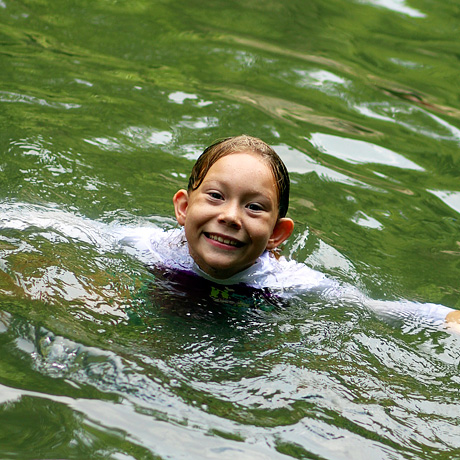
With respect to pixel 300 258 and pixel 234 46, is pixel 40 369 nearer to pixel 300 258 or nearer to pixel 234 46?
pixel 300 258

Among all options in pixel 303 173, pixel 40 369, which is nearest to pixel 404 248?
pixel 303 173

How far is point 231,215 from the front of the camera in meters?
3.61

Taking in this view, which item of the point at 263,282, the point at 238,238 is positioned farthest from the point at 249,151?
the point at 263,282

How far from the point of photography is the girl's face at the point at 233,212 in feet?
12.0

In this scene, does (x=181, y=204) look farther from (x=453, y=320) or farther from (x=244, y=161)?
(x=453, y=320)

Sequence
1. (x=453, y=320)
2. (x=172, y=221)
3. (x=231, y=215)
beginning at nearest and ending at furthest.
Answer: (x=231, y=215) < (x=453, y=320) < (x=172, y=221)

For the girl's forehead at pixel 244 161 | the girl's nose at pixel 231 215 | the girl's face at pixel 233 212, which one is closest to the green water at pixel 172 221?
the girl's face at pixel 233 212

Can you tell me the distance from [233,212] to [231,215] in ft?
0.09

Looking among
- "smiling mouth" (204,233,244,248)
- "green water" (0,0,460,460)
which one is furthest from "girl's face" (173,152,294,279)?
"green water" (0,0,460,460)

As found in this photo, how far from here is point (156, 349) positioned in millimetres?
3336

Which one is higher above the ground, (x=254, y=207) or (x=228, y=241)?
(x=254, y=207)

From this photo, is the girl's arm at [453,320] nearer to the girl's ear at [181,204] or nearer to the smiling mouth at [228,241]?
the smiling mouth at [228,241]

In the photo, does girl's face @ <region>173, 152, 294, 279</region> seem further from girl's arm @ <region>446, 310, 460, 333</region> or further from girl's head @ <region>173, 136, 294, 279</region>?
girl's arm @ <region>446, 310, 460, 333</region>

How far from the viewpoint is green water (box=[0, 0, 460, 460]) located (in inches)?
114
